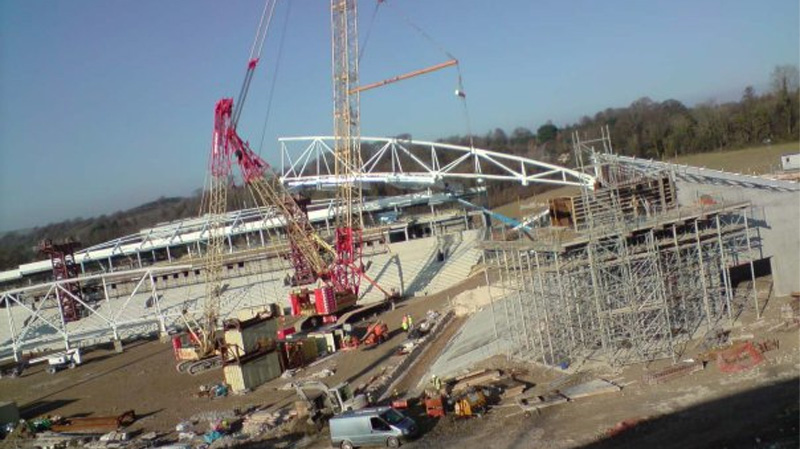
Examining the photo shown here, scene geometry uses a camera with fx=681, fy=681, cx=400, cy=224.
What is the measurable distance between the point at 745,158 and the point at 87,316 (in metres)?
48.1

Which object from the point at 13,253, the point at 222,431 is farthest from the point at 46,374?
the point at 13,253

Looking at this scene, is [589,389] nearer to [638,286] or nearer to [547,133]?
[638,286]

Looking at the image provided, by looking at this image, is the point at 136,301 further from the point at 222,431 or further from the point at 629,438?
the point at 629,438

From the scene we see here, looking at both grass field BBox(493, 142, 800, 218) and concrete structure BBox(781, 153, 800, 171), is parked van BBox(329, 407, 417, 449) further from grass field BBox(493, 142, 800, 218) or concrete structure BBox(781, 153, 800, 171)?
grass field BBox(493, 142, 800, 218)

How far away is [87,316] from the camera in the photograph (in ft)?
146

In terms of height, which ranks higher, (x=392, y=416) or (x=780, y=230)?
(x=780, y=230)

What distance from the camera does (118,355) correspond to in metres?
35.4

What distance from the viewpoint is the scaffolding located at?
1603 centimetres

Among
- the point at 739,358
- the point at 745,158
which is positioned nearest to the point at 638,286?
the point at 739,358

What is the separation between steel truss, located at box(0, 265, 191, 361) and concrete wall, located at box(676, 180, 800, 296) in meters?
30.8

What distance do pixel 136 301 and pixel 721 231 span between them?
37.3 m

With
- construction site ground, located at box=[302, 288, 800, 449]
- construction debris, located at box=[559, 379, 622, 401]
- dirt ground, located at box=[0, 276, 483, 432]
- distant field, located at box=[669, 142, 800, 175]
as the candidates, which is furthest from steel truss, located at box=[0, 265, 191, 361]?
distant field, located at box=[669, 142, 800, 175]

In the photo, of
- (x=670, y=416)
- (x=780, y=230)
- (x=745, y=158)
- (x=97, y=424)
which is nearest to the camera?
(x=670, y=416)

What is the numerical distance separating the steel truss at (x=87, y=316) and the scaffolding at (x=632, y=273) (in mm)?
26937
